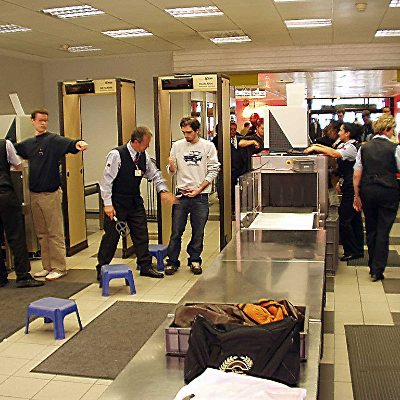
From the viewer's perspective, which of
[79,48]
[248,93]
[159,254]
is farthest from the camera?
[248,93]

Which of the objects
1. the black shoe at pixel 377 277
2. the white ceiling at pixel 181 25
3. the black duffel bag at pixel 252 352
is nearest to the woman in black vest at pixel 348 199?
the black shoe at pixel 377 277

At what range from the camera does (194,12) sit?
744cm

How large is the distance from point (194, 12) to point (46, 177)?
287 cm

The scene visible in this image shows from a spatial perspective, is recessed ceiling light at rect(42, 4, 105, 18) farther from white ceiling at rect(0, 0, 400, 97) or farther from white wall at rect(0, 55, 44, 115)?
white wall at rect(0, 55, 44, 115)

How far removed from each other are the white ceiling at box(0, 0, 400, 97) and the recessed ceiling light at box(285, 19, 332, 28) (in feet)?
0.38

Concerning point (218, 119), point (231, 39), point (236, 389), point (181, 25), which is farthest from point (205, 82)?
point (236, 389)

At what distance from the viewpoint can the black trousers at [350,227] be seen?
269 inches

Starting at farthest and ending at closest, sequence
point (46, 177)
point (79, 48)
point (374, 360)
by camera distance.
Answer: point (79, 48) < point (46, 177) < point (374, 360)

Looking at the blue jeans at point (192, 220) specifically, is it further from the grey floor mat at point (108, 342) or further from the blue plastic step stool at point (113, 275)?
the grey floor mat at point (108, 342)

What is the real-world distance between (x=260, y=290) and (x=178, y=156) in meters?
3.43

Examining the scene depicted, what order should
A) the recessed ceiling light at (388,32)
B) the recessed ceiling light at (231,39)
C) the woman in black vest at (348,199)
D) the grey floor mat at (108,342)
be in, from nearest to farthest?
1. the grey floor mat at (108,342)
2. the woman in black vest at (348,199)
3. the recessed ceiling light at (388,32)
4. the recessed ceiling light at (231,39)

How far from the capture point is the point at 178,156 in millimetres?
6488

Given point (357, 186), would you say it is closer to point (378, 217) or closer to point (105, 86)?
point (378, 217)

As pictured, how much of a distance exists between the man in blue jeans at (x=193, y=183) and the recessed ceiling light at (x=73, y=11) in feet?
6.47
